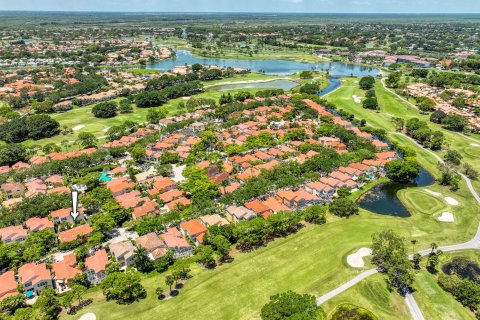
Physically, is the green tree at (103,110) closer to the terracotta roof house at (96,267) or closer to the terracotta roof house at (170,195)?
the terracotta roof house at (170,195)

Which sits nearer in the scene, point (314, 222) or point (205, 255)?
point (205, 255)

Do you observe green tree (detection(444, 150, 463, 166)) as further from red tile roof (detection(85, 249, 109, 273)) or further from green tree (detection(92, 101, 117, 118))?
green tree (detection(92, 101, 117, 118))

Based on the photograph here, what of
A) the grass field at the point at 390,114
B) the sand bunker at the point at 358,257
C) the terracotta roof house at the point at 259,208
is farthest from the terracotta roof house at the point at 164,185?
the grass field at the point at 390,114

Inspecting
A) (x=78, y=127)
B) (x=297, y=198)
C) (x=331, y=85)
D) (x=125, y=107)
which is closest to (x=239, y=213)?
(x=297, y=198)

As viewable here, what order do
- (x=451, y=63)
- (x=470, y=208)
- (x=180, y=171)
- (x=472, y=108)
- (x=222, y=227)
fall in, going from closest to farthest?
1. (x=222, y=227)
2. (x=470, y=208)
3. (x=180, y=171)
4. (x=472, y=108)
5. (x=451, y=63)

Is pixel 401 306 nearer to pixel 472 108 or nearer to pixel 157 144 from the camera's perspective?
pixel 157 144

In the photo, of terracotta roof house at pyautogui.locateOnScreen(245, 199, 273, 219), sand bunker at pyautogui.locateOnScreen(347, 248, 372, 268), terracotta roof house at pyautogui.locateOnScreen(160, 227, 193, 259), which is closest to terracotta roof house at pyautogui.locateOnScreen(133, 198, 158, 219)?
terracotta roof house at pyautogui.locateOnScreen(160, 227, 193, 259)

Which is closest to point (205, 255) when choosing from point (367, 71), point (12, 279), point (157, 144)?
point (12, 279)
